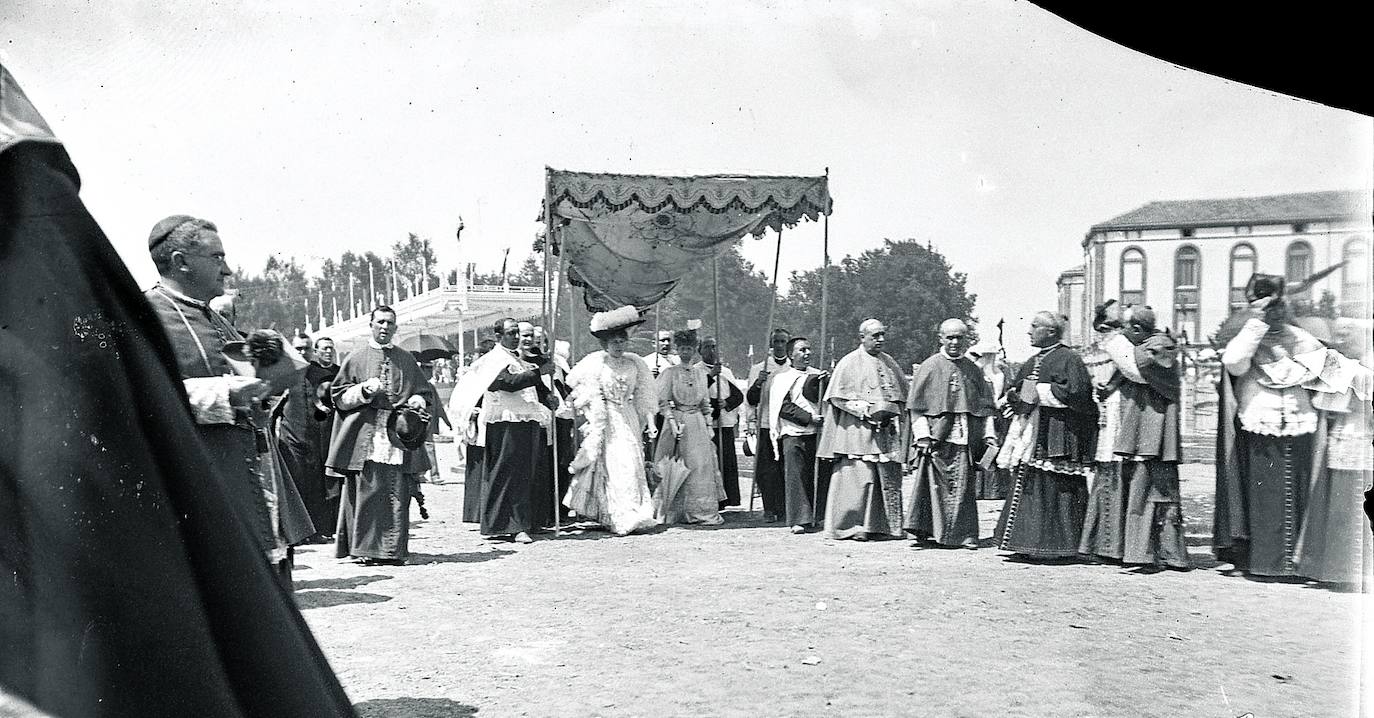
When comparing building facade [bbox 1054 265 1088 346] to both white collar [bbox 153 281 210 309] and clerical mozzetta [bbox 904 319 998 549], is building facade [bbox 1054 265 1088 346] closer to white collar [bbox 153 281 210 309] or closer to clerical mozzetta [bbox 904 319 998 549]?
clerical mozzetta [bbox 904 319 998 549]

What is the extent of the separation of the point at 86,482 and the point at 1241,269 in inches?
419

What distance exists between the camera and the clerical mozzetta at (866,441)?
9.17 meters

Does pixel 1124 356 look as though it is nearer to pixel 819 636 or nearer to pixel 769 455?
pixel 819 636

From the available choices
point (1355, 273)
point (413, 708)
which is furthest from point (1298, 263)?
point (413, 708)

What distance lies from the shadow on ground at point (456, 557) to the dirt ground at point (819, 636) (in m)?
0.03

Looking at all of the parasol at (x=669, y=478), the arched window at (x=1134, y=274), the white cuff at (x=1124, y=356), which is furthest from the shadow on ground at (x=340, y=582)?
the arched window at (x=1134, y=274)

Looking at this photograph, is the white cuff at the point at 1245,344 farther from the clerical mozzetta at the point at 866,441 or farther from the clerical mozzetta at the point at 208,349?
the clerical mozzetta at the point at 208,349

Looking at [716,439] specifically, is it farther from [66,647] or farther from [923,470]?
[66,647]

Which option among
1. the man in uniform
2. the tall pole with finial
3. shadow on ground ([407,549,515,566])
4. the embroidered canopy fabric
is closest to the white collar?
shadow on ground ([407,549,515,566])

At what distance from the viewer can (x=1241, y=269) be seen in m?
10.3

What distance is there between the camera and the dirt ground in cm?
434

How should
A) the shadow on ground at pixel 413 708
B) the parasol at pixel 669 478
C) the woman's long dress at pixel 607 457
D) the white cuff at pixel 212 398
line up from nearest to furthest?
the white cuff at pixel 212 398
the shadow on ground at pixel 413 708
the woman's long dress at pixel 607 457
the parasol at pixel 669 478

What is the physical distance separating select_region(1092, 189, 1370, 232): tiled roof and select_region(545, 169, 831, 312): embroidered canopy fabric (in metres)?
3.97

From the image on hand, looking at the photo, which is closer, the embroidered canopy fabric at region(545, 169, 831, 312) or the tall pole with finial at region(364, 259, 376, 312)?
the embroidered canopy fabric at region(545, 169, 831, 312)
